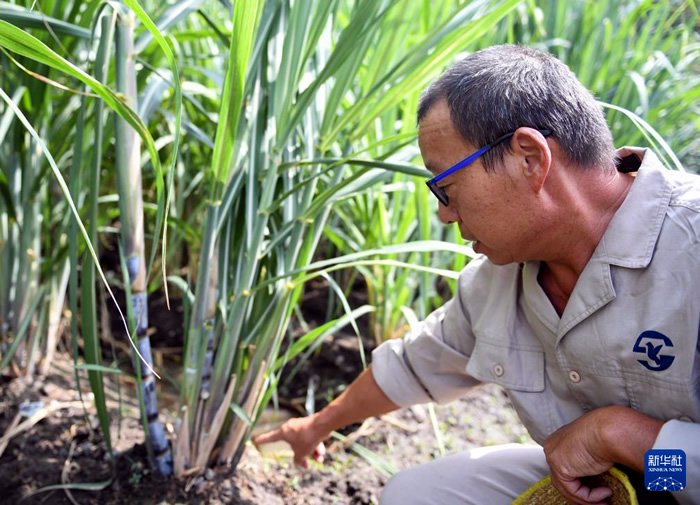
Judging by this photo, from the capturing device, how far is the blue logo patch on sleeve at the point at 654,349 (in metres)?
1.00

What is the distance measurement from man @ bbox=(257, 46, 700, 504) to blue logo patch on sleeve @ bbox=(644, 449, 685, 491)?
1cm

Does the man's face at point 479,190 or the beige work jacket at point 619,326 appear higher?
the man's face at point 479,190

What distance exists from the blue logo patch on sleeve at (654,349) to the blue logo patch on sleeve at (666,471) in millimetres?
115

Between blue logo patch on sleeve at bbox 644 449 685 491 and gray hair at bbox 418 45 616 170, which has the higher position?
gray hair at bbox 418 45 616 170

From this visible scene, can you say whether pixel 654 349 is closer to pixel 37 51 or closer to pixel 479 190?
pixel 479 190

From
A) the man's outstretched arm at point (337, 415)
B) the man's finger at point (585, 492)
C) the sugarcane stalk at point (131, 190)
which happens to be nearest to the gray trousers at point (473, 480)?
the man's outstretched arm at point (337, 415)

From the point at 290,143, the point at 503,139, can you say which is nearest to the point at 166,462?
the point at 290,143

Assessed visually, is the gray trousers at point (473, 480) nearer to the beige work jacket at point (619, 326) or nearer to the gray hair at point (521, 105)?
the beige work jacket at point (619, 326)

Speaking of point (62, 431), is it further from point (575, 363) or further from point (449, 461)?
point (575, 363)

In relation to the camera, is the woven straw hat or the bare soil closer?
the woven straw hat

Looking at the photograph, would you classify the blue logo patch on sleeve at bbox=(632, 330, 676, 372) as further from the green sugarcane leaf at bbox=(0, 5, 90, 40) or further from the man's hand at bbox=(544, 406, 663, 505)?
the green sugarcane leaf at bbox=(0, 5, 90, 40)

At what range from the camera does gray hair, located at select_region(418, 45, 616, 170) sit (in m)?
1.00

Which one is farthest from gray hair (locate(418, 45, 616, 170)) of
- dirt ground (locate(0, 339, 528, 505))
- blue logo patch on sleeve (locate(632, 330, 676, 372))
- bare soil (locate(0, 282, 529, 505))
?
dirt ground (locate(0, 339, 528, 505))

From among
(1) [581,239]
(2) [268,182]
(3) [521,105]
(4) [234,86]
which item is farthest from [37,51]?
(1) [581,239]
